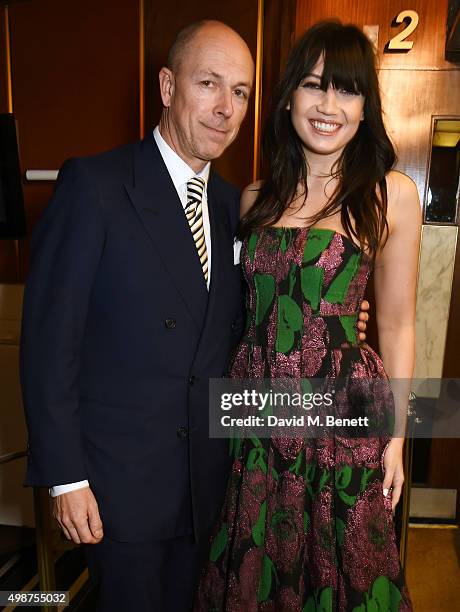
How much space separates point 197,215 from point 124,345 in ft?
1.29

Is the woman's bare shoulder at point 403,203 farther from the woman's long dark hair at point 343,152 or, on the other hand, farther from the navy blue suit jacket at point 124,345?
the navy blue suit jacket at point 124,345

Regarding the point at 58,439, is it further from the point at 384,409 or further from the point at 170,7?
the point at 170,7

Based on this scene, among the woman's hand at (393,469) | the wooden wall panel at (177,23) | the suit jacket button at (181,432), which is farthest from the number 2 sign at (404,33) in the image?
the suit jacket button at (181,432)

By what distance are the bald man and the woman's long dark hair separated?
0.49 feet

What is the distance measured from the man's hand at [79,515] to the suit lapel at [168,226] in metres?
0.49

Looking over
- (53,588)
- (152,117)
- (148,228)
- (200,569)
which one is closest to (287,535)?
(200,569)

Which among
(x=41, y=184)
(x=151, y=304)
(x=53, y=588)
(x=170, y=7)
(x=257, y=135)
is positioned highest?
(x=170, y=7)

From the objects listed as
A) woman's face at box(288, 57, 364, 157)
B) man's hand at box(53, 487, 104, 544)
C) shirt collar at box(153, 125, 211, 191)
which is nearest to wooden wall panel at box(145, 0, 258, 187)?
woman's face at box(288, 57, 364, 157)

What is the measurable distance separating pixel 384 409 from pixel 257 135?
5.65 feet

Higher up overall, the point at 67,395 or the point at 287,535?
the point at 67,395

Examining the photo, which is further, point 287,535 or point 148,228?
point 287,535

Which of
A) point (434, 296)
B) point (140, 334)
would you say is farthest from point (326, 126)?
point (434, 296)

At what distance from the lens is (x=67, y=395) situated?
121cm

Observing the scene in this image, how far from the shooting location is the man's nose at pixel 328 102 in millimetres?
1401
